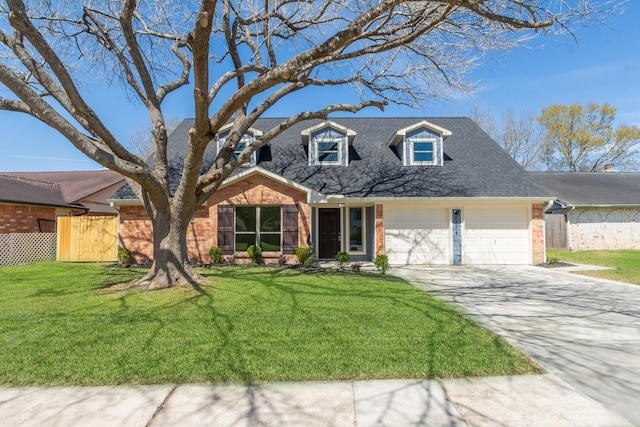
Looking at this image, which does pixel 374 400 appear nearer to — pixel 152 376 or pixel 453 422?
pixel 453 422

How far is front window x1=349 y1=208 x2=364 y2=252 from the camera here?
14.1m

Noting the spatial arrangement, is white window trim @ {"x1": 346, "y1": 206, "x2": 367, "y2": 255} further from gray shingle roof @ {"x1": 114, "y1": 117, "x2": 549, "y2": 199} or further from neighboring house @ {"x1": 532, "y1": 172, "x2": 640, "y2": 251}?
neighboring house @ {"x1": 532, "y1": 172, "x2": 640, "y2": 251}

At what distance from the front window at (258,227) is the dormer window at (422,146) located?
5923 mm

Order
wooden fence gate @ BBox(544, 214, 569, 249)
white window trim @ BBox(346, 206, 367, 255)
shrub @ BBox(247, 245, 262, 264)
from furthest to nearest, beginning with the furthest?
wooden fence gate @ BBox(544, 214, 569, 249) → white window trim @ BBox(346, 206, 367, 255) → shrub @ BBox(247, 245, 262, 264)

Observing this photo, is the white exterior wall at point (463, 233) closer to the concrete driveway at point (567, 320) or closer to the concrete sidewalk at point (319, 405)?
the concrete driveway at point (567, 320)

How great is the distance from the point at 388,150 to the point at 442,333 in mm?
11588

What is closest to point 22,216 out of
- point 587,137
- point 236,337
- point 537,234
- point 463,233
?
point 236,337

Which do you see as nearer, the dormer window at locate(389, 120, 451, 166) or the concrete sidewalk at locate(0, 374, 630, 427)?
the concrete sidewalk at locate(0, 374, 630, 427)

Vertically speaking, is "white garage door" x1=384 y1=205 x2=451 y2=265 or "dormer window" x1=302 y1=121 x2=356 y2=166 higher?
"dormer window" x1=302 y1=121 x2=356 y2=166

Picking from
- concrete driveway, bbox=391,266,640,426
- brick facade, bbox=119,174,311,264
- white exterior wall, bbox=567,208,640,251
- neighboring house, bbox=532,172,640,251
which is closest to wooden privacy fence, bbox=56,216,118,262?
brick facade, bbox=119,174,311,264

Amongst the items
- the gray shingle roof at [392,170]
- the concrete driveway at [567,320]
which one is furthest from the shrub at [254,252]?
the concrete driveway at [567,320]

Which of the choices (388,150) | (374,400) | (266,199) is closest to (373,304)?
(374,400)

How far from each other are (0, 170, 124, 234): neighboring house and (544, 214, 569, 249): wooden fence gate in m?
23.7

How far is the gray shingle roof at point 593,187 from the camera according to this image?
58.7 ft
